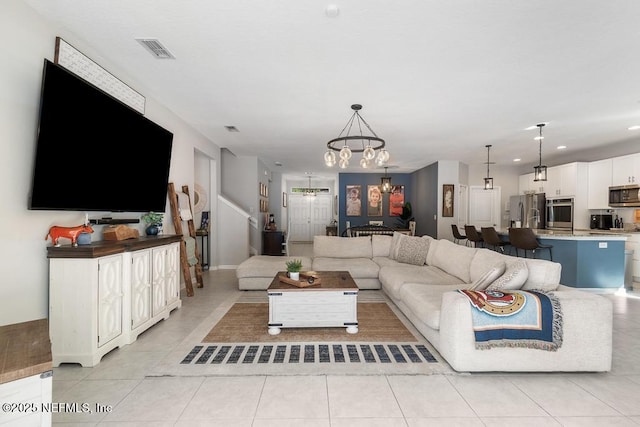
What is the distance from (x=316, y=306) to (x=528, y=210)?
24.7 ft

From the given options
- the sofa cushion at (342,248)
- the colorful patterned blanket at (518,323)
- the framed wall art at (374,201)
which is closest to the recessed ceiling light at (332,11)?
the colorful patterned blanket at (518,323)

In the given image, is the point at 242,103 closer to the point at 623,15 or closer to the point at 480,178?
the point at 623,15

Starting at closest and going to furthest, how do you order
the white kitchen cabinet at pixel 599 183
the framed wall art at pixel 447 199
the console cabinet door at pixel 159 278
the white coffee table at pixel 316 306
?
1. the white coffee table at pixel 316 306
2. the console cabinet door at pixel 159 278
3. the white kitchen cabinet at pixel 599 183
4. the framed wall art at pixel 447 199

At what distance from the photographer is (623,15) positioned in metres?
2.27

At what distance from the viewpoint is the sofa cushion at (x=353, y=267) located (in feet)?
15.7

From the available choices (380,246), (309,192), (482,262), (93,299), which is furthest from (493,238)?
(309,192)

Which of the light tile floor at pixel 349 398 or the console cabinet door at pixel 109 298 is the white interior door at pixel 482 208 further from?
the console cabinet door at pixel 109 298

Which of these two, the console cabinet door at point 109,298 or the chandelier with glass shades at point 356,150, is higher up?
the chandelier with glass shades at point 356,150


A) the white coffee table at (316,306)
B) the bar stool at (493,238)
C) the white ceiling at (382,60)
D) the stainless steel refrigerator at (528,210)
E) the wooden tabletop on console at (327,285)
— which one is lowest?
the white coffee table at (316,306)

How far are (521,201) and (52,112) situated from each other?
31.9 ft

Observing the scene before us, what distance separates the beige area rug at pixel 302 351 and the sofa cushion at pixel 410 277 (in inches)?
15.7

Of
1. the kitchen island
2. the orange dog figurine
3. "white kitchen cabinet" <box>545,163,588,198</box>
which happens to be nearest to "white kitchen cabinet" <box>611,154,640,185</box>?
"white kitchen cabinet" <box>545,163,588,198</box>

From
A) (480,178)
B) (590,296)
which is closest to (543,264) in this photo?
(590,296)

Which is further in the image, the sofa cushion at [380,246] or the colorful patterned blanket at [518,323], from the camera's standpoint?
the sofa cushion at [380,246]
